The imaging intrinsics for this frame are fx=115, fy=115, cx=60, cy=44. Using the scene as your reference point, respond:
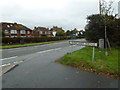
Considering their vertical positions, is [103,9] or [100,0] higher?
[100,0]

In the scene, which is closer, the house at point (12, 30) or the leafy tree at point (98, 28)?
the leafy tree at point (98, 28)

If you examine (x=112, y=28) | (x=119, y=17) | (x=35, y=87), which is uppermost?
(x=119, y=17)

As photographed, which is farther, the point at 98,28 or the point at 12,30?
the point at 12,30

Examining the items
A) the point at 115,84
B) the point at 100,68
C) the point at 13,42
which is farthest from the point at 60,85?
the point at 13,42

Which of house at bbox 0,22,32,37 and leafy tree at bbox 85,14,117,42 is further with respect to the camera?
house at bbox 0,22,32,37

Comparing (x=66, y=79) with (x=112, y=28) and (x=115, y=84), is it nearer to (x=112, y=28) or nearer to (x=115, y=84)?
(x=115, y=84)

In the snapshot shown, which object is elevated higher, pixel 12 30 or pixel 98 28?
pixel 12 30

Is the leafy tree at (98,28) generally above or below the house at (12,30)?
below

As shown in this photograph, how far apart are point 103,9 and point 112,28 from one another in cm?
327

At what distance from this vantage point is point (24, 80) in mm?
5023

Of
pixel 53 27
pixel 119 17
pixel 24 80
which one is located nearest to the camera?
pixel 24 80

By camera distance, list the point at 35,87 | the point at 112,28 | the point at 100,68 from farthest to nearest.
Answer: the point at 112,28, the point at 100,68, the point at 35,87

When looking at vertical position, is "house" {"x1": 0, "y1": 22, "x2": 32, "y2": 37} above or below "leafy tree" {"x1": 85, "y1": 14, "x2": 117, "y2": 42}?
above

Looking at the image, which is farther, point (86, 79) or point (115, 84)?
point (86, 79)
